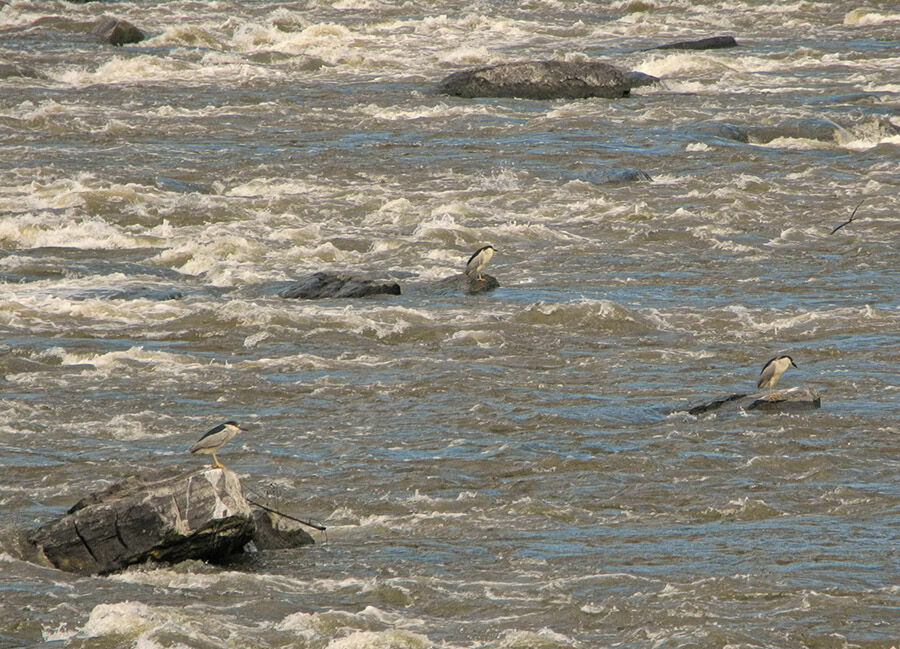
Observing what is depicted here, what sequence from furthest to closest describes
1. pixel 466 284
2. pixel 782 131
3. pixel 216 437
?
pixel 782 131 → pixel 466 284 → pixel 216 437

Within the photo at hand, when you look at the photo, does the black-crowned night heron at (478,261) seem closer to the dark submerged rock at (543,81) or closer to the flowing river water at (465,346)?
the flowing river water at (465,346)

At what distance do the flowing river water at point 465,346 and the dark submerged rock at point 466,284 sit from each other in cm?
17

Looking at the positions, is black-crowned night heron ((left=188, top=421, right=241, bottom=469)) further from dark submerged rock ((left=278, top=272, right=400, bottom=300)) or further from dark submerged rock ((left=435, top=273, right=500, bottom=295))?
dark submerged rock ((left=435, top=273, right=500, bottom=295))

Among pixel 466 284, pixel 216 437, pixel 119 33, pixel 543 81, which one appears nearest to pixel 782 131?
pixel 543 81

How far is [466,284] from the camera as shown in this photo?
1731cm

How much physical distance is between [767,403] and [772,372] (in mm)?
282

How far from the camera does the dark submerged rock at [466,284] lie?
1723 cm

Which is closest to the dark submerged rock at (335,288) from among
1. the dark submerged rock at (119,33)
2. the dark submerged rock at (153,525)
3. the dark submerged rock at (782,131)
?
the dark submerged rock at (153,525)

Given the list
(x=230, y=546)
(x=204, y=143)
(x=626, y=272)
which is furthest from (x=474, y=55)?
(x=230, y=546)

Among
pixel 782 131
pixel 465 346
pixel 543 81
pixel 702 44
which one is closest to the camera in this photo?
pixel 465 346

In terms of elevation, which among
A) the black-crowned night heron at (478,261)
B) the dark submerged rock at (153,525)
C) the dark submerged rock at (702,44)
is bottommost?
the black-crowned night heron at (478,261)

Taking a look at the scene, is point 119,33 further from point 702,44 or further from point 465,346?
point 465,346

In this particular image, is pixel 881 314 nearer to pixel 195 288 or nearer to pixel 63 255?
pixel 195 288

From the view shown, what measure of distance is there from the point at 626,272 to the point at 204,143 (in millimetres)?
10093
